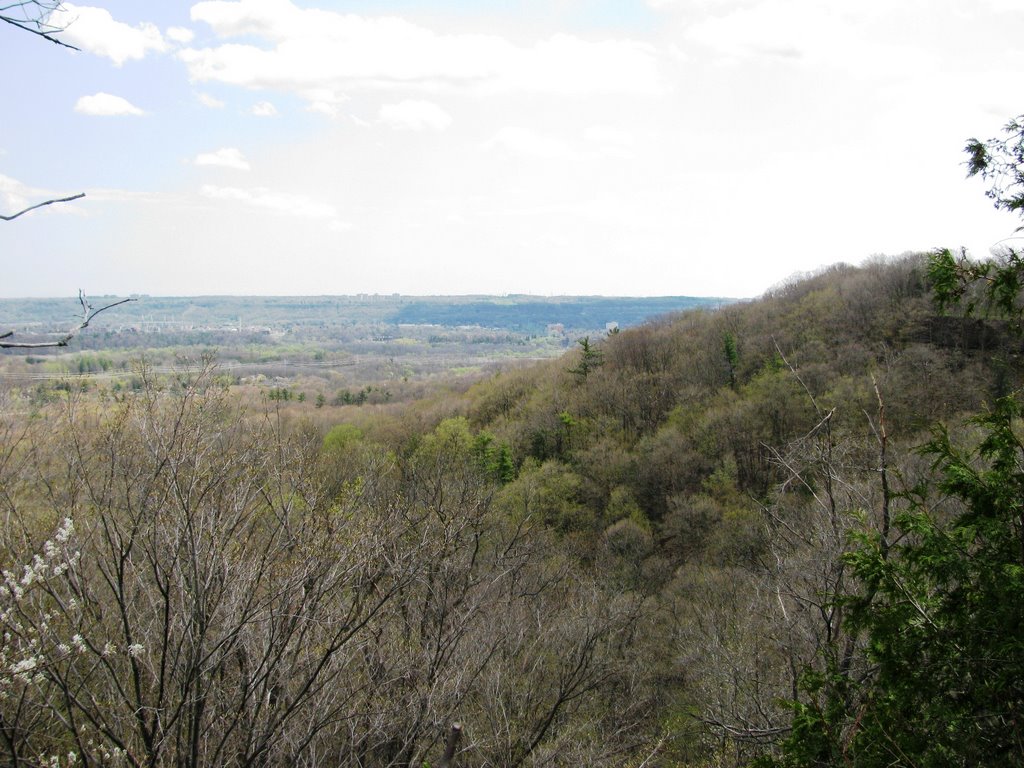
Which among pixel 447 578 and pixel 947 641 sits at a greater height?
pixel 947 641

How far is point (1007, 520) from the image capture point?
466 cm

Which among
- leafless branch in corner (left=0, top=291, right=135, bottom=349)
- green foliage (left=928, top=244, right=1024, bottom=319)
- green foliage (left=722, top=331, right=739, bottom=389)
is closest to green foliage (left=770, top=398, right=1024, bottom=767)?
green foliage (left=928, top=244, right=1024, bottom=319)

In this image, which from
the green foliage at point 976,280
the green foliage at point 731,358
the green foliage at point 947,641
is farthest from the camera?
the green foliage at point 731,358

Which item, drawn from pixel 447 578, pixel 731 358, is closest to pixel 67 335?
pixel 447 578

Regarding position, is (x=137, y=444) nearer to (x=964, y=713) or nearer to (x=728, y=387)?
(x=964, y=713)

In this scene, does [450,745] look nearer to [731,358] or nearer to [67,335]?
[67,335]

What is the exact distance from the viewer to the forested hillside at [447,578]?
5.79m

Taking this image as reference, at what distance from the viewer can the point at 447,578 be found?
37.1 feet

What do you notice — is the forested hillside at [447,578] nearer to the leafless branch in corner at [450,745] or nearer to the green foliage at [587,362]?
the leafless branch in corner at [450,745]

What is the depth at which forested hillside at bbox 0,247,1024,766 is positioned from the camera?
19.0 feet

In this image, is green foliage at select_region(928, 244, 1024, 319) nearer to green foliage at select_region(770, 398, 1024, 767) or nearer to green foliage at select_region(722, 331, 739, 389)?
green foliage at select_region(770, 398, 1024, 767)

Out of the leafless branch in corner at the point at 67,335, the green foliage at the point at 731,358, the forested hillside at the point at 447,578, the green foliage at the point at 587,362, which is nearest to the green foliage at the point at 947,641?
the forested hillside at the point at 447,578

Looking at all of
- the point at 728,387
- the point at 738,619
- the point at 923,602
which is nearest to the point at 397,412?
the point at 728,387

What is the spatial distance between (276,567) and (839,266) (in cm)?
8073
